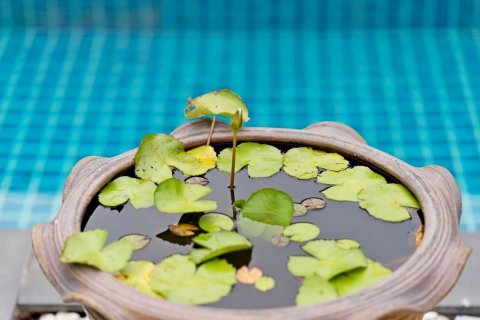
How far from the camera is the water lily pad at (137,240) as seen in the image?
4.55 feet

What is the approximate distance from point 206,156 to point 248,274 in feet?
1.22

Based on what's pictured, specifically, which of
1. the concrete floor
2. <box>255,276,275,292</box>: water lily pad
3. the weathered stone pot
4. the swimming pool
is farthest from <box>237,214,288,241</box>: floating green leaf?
the swimming pool

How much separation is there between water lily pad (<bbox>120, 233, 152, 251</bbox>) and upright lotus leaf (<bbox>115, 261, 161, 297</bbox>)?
6 cm

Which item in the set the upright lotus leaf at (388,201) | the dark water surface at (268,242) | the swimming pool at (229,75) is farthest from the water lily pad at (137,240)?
the swimming pool at (229,75)

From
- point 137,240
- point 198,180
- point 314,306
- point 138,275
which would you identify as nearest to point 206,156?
point 198,180

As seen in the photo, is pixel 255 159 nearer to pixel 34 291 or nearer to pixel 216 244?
pixel 216 244

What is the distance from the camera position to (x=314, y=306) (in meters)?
1.15

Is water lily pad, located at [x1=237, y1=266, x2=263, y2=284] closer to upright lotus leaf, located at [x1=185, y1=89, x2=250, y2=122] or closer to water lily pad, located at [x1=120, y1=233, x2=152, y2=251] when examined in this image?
water lily pad, located at [x1=120, y1=233, x2=152, y2=251]

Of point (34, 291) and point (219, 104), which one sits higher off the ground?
point (219, 104)

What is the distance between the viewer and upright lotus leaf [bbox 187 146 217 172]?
63.1 inches

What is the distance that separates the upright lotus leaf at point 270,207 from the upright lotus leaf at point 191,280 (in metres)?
0.13

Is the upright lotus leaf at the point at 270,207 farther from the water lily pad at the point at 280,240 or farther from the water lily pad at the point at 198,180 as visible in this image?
the water lily pad at the point at 198,180

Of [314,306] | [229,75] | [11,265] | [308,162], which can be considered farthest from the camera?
[229,75]

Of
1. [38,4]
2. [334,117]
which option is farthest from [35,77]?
[334,117]
